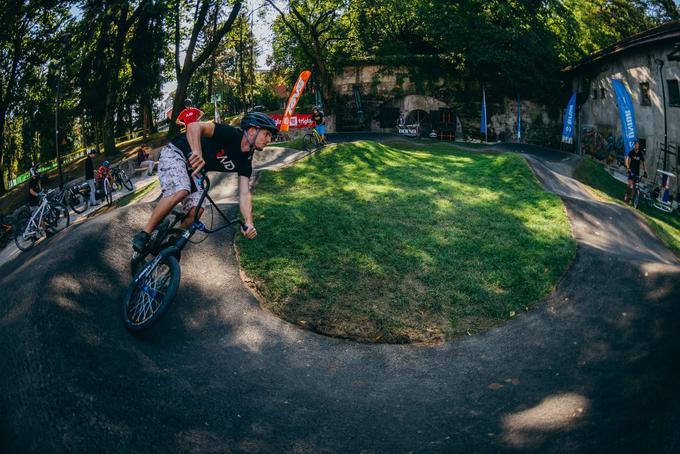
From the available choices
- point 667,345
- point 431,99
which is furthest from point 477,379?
point 431,99

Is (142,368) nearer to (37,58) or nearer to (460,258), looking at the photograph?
(460,258)

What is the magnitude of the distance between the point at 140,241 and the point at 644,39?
25.6m

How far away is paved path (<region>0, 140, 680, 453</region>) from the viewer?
3.72 meters

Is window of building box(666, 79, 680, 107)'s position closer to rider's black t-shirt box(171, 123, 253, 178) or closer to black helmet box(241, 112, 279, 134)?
black helmet box(241, 112, 279, 134)

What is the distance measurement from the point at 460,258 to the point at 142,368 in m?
5.56

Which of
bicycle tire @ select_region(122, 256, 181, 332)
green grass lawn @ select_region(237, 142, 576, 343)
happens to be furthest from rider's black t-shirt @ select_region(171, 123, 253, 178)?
green grass lawn @ select_region(237, 142, 576, 343)

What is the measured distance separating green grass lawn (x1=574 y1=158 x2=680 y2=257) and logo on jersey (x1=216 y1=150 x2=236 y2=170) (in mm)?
11352

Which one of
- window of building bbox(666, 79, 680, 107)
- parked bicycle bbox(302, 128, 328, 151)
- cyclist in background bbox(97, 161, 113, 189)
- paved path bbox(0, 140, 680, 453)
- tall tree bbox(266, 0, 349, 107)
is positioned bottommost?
paved path bbox(0, 140, 680, 453)

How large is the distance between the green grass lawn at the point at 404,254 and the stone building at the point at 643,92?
13.3 meters

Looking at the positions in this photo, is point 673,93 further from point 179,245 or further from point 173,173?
point 179,245

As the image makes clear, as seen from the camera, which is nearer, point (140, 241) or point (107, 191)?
point (140, 241)

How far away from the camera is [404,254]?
8430 mm

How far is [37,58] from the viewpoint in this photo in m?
28.7

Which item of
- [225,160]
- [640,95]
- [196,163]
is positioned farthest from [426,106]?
[196,163]
